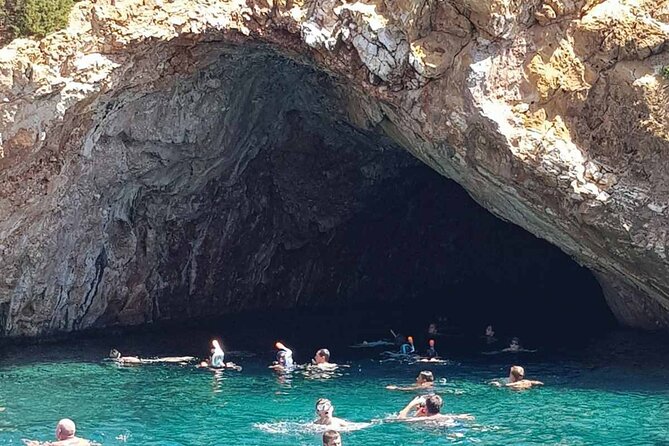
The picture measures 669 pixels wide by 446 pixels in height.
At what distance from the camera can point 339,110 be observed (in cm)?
2912

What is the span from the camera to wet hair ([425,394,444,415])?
59.5 ft

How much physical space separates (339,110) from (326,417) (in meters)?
13.2

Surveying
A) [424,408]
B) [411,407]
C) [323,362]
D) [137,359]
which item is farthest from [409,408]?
[137,359]

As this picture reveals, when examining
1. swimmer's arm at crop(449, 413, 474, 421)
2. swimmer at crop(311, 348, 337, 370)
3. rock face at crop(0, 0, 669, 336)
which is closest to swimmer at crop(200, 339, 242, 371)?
swimmer at crop(311, 348, 337, 370)

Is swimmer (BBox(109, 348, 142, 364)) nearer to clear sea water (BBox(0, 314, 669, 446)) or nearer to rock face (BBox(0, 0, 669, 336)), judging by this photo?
clear sea water (BBox(0, 314, 669, 446))

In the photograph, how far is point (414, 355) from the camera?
88.4 ft

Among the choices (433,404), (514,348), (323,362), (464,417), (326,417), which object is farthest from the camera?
(514,348)

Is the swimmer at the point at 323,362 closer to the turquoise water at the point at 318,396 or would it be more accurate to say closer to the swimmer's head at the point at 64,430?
the turquoise water at the point at 318,396

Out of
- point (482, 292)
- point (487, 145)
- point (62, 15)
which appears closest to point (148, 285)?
point (62, 15)

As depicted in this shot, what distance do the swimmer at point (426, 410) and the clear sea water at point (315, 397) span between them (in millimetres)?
276

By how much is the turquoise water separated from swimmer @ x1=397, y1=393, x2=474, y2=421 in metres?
0.30

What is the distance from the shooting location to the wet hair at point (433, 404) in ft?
59.5

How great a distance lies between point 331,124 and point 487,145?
33.0ft

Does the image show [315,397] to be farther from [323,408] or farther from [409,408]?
[323,408]
